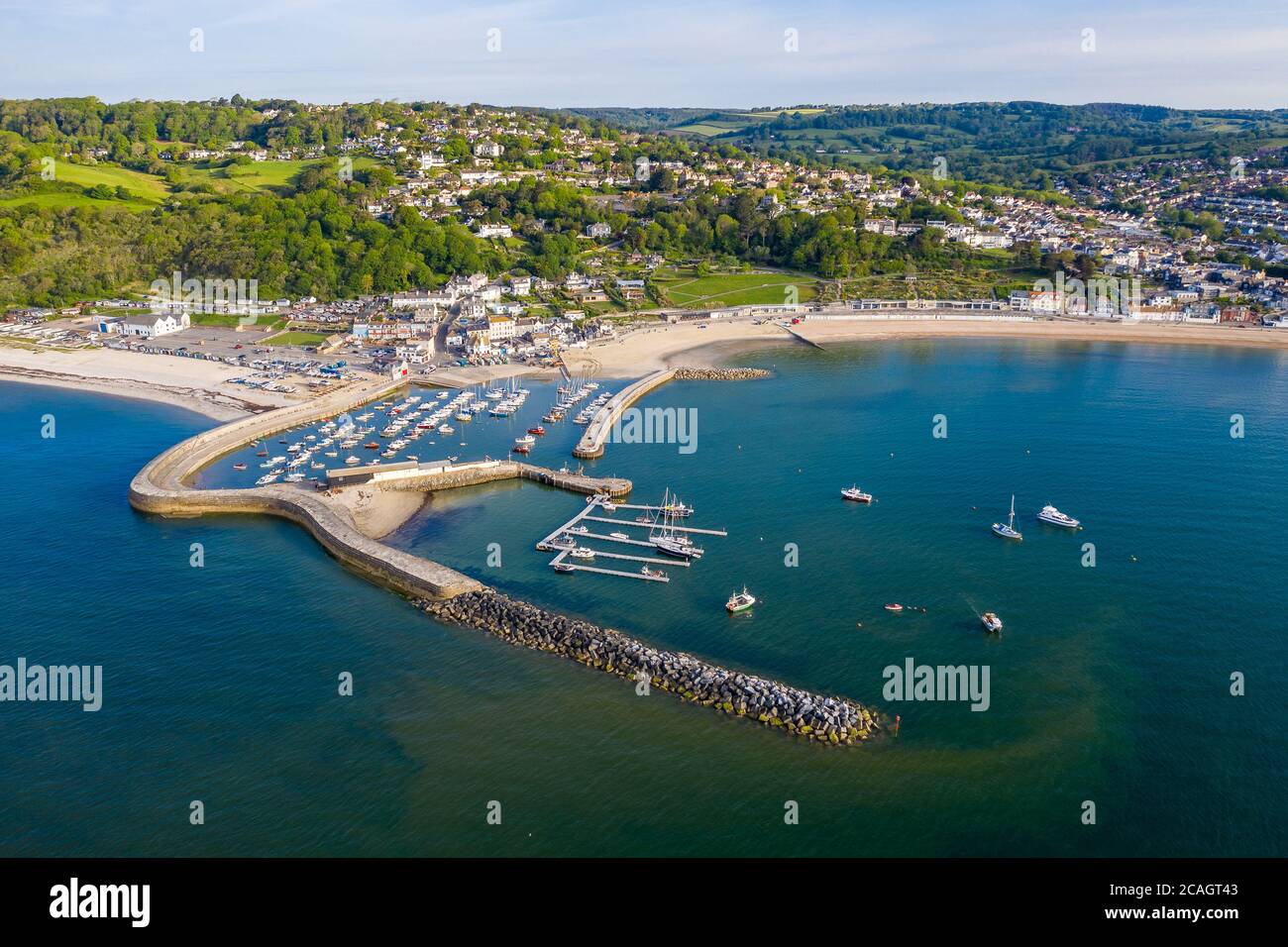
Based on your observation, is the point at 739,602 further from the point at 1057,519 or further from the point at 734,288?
the point at 734,288

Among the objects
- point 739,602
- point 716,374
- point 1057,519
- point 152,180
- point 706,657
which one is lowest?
point 706,657

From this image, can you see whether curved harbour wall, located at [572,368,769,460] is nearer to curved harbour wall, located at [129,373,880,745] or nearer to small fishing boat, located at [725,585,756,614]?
curved harbour wall, located at [129,373,880,745]

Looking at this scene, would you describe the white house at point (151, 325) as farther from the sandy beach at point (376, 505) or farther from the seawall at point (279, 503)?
the sandy beach at point (376, 505)

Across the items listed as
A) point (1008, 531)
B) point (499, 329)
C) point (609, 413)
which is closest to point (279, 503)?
point (609, 413)

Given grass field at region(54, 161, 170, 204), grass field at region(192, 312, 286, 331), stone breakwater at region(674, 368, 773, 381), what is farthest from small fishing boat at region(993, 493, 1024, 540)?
grass field at region(54, 161, 170, 204)

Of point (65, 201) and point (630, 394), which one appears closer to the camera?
point (630, 394)

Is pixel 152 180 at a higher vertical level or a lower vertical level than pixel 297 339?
higher
